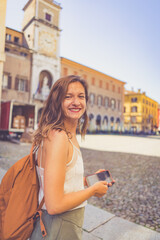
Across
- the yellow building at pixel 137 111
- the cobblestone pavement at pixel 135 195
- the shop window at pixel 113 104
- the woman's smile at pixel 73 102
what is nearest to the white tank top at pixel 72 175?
the woman's smile at pixel 73 102

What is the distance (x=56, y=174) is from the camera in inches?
33.6

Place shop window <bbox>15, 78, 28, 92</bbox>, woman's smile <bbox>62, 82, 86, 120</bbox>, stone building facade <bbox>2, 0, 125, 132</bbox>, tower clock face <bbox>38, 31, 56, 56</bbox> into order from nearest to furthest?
woman's smile <bbox>62, 82, 86, 120</bbox> → stone building facade <bbox>2, 0, 125, 132</bbox> → shop window <bbox>15, 78, 28, 92</bbox> → tower clock face <bbox>38, 31, 56, 56</bbox>

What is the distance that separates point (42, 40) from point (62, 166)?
2419 centimetres

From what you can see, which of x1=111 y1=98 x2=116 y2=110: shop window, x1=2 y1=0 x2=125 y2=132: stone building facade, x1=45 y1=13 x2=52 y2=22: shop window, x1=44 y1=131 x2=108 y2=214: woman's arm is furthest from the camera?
x1=111 y1=98 x2=116 y2=110: shop window

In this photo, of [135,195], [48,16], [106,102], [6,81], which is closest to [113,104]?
[106,102]

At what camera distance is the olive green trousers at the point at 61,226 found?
0.94 metres

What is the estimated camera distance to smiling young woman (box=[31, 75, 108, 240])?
87cm

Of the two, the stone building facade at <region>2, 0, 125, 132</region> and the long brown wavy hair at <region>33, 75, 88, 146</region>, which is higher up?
the stone building facade at <region>2, 0, 125, 132</region>

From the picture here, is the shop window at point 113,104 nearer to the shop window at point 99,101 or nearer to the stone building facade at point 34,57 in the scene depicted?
the shop window at point 99,101

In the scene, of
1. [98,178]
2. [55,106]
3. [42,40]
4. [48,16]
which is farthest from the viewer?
[48,16]

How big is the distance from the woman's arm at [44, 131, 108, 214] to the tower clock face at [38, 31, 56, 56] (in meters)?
23.6

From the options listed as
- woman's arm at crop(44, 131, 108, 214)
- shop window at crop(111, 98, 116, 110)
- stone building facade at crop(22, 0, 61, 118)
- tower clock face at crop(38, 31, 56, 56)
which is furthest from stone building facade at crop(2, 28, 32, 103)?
woman's arm at crop(44, 131, 108, 214)

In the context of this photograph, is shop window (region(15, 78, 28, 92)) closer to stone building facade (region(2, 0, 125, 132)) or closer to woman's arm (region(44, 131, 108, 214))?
stone building facade (region(2, 0, 125, 132))

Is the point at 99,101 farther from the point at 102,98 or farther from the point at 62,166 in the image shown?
the point at 62,166
